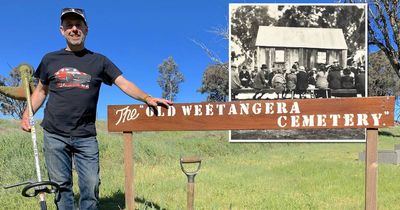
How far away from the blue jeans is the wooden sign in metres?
0.89

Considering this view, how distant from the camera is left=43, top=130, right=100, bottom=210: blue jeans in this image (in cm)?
368

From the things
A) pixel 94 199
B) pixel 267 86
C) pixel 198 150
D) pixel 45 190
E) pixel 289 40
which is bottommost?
pixel 198 150

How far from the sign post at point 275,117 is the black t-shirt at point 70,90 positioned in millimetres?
895

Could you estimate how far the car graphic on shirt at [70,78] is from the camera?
143 inches

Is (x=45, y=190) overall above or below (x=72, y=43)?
below

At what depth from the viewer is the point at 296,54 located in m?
10.7

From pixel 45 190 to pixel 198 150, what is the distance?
11674mm

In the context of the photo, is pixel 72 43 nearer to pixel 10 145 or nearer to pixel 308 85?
pixel 10 145

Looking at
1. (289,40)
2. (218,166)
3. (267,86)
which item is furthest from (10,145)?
(289,40)

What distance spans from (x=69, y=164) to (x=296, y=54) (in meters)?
7.80

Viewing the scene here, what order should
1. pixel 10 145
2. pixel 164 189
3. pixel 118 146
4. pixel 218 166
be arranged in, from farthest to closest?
pixel 118 146 → pixel 218 166 → pixel 10 145 → pixel 164 189

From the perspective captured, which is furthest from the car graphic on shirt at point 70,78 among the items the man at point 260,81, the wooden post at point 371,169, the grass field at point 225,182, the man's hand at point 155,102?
the man at point 260,81

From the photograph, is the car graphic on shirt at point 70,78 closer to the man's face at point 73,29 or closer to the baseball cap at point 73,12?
the man's face at point 73,29

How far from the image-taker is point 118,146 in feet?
38.8
